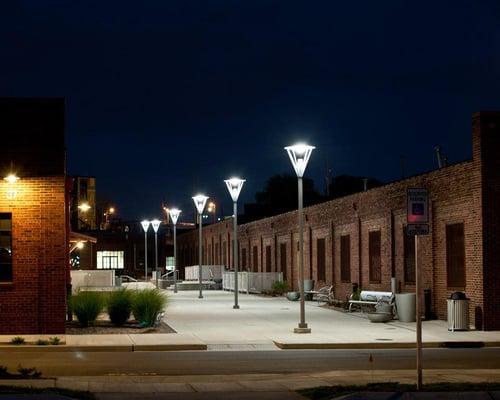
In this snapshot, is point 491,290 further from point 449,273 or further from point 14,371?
point 14,371

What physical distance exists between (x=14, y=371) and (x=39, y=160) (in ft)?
32.9

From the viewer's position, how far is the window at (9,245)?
88.8ft

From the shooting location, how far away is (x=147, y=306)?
2917 cm

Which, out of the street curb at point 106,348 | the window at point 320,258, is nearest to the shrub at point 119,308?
the street curb at point 106,348

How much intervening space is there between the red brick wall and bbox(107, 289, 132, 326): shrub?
2.43 m

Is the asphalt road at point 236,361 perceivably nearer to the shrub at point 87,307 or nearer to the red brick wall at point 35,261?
the red brick wall at point 35,261

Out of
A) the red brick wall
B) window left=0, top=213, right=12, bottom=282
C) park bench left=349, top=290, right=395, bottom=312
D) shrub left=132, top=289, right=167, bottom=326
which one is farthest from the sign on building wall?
park bench left=349, top=290, right=395, bottom=312

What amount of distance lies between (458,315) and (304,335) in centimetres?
447

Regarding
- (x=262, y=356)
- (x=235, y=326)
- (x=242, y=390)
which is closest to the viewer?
(x=242, y=390)

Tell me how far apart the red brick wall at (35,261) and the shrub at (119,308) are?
243 centimetres

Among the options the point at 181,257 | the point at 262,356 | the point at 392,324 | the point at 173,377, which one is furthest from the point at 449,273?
the point at 181,257

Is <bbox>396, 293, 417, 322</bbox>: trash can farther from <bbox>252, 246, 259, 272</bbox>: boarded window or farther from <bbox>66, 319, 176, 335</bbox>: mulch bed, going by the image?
<bbox>252, 246, 259, 272</bbox>: boarded window

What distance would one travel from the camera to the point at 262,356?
71.6ft

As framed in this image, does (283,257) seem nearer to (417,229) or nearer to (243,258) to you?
(243,258)
